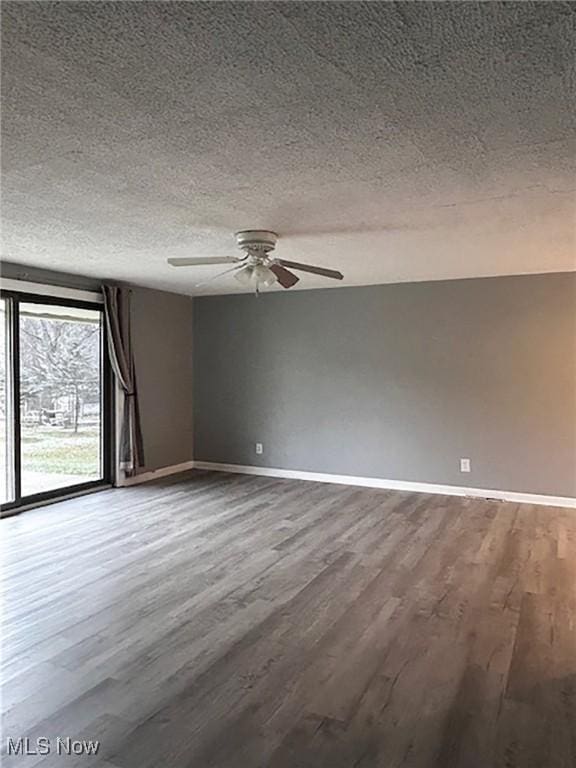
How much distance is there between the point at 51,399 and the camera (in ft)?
18.0

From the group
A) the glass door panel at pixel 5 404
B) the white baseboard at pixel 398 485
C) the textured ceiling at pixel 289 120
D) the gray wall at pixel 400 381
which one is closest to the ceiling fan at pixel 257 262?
the textured ceiling at pixel 289 120

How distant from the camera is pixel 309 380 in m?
6.62

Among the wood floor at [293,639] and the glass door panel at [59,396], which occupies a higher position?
the glass door panel at [59,396]

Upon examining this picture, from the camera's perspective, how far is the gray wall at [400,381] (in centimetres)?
550

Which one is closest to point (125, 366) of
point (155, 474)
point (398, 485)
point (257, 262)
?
point (155, 474)

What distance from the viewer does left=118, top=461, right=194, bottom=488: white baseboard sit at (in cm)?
624

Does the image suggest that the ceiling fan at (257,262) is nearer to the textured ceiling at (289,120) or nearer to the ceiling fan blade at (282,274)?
the ceiling fan blade at (282,274)

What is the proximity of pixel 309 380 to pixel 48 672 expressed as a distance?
4522 millimetres

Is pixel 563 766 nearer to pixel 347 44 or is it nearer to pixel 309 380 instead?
pixel 347 44

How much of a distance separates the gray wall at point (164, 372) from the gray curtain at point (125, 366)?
23cm

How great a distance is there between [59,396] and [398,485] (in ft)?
12.0

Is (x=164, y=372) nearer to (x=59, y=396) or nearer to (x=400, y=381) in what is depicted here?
(x=59, y=396)

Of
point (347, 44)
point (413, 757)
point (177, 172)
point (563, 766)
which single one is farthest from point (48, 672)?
point (347, 44)

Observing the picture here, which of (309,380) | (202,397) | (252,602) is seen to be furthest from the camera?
(202,397)
